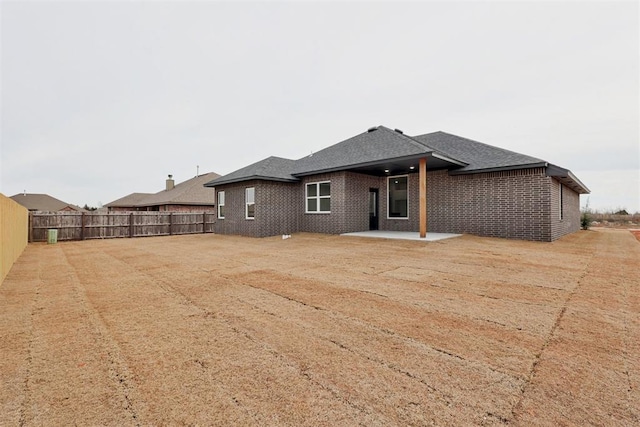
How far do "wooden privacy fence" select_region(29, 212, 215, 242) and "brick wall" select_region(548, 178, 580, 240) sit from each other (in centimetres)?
1833

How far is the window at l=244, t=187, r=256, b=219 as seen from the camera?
46.2 feet

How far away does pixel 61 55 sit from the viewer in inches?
459

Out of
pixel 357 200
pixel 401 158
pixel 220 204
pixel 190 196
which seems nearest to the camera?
pixel 401 158

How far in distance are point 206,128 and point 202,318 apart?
20.5 metres

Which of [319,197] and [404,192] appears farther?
[319,197]

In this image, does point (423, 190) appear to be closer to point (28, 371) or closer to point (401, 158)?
point (401, 158)

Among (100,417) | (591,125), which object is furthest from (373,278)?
(591,125)

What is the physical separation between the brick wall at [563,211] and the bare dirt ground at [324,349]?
19.4 ft

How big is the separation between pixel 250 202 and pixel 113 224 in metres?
8.36

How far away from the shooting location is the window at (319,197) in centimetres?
1368

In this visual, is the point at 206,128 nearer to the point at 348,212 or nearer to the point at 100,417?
the point at 348,212

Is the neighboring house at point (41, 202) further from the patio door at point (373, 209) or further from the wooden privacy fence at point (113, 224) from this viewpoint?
the patio door at point (373, 209)

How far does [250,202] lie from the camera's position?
14.4 m

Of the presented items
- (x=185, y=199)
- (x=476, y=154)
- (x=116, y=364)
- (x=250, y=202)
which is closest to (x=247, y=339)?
(x=116, y=364)
